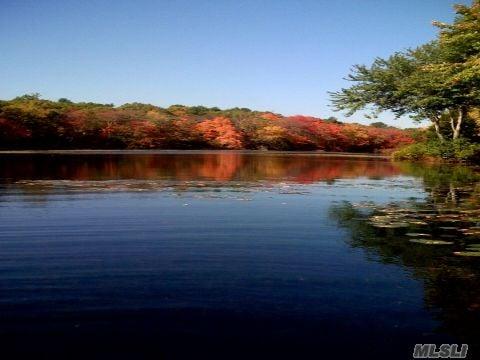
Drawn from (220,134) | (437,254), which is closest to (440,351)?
(437,254)

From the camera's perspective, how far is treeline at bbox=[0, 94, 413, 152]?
45.8m

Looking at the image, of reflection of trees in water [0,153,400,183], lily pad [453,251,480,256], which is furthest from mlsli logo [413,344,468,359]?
reflection of trees in water [0,153,400,183]

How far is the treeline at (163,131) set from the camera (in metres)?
45.8

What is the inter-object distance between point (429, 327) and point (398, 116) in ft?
131

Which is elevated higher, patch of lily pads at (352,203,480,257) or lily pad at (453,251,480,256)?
patch of lily pads at (352,203,480,257)

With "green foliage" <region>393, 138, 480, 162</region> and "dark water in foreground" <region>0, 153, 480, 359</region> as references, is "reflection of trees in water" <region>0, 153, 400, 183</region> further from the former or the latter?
"green foliage" <region>393, 138, 480, 162</region>

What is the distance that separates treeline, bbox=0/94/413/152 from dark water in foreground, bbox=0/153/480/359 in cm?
3884

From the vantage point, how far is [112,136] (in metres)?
52.9

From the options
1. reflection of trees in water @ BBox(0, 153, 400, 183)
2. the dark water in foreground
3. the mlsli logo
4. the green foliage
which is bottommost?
the mlsli logo

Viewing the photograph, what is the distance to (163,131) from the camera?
57.5m

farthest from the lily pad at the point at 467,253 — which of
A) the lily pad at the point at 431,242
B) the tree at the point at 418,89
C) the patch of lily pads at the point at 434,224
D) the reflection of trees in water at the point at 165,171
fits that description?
the tree at the point at 418,89

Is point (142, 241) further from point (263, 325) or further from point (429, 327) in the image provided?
point (429, 327)

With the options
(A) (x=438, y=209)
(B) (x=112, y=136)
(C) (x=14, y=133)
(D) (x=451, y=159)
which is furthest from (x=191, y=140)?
(A) (x=438, y=209)

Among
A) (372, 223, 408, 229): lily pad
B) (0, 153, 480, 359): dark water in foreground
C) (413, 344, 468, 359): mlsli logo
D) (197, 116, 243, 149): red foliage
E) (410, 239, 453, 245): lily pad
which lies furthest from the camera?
(197, 116, 243, 149): red foliage
